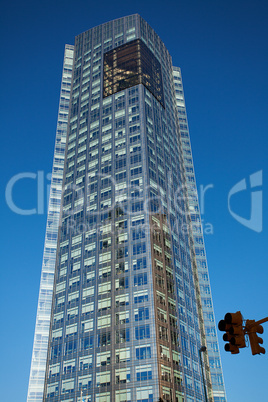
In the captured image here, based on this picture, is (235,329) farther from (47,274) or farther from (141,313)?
(47,274)

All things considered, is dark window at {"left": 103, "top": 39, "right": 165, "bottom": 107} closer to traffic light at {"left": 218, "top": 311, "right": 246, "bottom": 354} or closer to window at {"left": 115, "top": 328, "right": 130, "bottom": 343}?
window at {"left": 115, "top": 328, "right": 130, "bottom": 343}

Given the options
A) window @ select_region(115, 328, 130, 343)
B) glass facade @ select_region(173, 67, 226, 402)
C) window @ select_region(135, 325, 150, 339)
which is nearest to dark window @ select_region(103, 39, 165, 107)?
glass facade @ select_region(173, 67, 226, 402)

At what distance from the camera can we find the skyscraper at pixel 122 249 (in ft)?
285

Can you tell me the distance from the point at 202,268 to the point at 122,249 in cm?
5078

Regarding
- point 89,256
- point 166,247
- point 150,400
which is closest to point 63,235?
point 89,256

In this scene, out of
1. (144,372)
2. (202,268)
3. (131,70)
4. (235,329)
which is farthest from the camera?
(202,268)

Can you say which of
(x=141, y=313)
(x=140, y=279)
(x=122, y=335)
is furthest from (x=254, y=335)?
(x=140, y=279)

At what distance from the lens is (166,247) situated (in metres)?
103

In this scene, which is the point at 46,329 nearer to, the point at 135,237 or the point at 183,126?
the point at 135,237

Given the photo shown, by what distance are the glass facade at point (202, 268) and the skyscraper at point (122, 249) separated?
42 cm

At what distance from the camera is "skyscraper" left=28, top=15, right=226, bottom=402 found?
8675cm

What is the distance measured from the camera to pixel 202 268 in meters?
142

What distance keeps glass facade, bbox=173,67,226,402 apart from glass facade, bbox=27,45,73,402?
48562 millimetres

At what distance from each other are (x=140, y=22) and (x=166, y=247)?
85.5 metres
